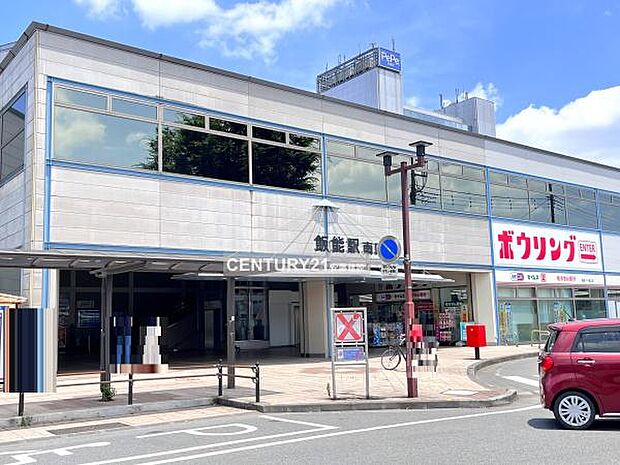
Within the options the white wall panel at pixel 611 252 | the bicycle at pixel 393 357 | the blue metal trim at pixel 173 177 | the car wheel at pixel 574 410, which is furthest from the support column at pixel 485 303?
the car wheel at pixel 574 410

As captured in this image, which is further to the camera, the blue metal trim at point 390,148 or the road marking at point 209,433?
the blue metal trim at point 390,148

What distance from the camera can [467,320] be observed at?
97.1ft

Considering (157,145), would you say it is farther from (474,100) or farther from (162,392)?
(474,100)

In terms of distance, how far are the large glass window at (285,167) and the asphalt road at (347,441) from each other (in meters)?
11.8

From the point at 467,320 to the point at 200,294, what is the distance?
1251 cm

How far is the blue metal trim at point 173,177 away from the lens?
724 inches

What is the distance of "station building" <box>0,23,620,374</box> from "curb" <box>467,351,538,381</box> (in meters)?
3.90

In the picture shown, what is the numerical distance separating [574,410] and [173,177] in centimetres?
1406

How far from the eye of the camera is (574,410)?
9328 mm

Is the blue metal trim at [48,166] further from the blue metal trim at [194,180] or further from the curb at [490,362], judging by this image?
the curb at [490,362]

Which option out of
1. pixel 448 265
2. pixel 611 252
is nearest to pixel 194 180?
pixel 448 265

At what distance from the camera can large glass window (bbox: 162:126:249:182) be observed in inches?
808

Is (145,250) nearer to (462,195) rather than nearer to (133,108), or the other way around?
(133,108)

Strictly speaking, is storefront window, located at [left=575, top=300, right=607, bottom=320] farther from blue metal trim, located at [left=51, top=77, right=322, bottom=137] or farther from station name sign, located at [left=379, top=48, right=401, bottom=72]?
station name sign, located at [left=379, top=48, right=401, bottom=72]
